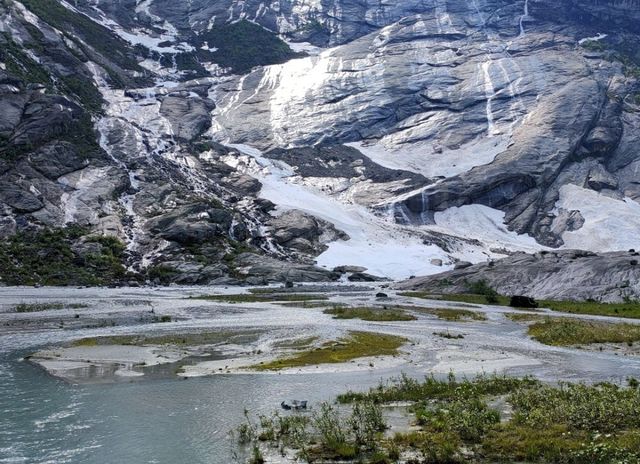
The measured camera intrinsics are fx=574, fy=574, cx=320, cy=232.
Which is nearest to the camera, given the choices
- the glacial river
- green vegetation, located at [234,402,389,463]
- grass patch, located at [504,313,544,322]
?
green vegetation, located at [234,402,389,463]

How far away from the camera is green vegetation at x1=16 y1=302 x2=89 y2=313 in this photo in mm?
57088

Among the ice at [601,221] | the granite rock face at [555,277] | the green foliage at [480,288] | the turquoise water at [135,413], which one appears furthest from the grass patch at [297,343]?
the ice at [601,221]

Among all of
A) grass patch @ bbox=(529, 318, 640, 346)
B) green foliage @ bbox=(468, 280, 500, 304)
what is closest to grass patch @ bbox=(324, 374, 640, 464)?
grass patch @ bbox=(529, 318, 640, 346)

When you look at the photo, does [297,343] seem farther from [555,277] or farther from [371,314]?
[555,277]

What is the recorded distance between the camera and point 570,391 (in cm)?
2119

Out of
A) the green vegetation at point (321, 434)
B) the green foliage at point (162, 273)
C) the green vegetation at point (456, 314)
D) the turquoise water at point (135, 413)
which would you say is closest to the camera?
the green vegetation at point (321, 434)

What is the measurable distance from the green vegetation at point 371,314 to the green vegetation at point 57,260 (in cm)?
5037

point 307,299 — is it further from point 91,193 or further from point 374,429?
point 91,193

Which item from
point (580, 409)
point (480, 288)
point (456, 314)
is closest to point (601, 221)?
point (480, 288)

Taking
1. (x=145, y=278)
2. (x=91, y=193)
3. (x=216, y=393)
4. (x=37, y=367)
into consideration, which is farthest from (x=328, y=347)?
(x=91, y=193)

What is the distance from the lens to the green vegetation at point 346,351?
107ft

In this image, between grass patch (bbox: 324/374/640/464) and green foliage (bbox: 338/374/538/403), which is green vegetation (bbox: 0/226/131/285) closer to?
green foliage (bbox: 338/374/538/403)

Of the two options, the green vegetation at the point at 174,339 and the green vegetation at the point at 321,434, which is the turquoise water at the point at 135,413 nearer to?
A: the green vegetation at the point at 321,434

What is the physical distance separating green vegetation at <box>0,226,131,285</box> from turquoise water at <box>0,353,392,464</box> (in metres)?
68.1
